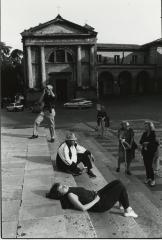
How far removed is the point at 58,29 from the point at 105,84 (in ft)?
40.6

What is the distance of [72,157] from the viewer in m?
8.43

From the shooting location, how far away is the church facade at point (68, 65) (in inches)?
1719

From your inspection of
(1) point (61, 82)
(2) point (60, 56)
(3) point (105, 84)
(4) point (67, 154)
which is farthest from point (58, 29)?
(4) point (67, 154)

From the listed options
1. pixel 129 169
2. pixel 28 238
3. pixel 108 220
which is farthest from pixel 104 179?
pixel 28 238

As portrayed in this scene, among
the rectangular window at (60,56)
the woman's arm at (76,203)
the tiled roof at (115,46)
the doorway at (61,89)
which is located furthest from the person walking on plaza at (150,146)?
the tiled roof at (115,46)

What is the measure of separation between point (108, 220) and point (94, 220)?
10.8 inches

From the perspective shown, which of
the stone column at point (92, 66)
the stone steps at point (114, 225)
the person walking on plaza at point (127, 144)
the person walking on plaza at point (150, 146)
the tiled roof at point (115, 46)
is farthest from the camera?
the tiled roof at point (115, 46)

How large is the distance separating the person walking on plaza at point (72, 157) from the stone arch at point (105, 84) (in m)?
41.8

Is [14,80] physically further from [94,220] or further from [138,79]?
[94,220]

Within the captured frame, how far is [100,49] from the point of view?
177 feet

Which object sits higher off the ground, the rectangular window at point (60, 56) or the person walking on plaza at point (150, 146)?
the rectangular window at point (60, 56)

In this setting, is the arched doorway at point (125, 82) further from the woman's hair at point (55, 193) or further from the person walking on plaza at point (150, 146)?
the woman's hair at point (55, 193)

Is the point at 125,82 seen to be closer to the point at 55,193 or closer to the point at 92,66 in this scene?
the point at 92,66

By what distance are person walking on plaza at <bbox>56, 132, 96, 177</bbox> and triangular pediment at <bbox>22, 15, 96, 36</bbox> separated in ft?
122
